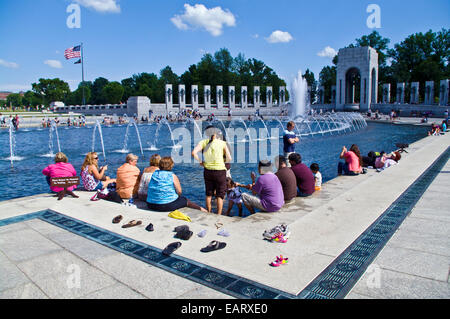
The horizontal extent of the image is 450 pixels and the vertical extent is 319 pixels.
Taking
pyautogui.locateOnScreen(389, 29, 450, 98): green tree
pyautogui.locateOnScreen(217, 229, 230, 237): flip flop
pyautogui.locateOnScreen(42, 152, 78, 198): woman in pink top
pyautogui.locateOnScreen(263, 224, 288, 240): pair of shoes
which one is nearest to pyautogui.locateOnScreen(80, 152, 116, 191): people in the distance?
pyautogui.locateOnScreen(42, 152, 78, 198): woman in pink top

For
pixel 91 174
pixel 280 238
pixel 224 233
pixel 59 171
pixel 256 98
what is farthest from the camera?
pixel 256 98

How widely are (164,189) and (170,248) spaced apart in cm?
213

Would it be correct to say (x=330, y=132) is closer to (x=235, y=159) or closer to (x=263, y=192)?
(x=235, y=159)

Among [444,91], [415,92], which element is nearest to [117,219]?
[444,91]

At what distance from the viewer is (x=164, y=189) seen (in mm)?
6480

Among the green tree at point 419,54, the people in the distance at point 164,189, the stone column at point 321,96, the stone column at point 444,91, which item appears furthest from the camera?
the green tree at point 419,54

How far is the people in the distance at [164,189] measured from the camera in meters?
6.41

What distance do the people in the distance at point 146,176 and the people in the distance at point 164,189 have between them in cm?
59

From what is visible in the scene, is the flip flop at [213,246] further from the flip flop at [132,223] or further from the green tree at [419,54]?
the green tree at [419,54]

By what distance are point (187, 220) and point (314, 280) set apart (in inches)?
110

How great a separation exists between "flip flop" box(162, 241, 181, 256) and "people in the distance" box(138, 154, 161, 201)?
2740 mm

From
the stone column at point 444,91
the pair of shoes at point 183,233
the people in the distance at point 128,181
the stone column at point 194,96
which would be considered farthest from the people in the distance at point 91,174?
the stone column at point 194,96

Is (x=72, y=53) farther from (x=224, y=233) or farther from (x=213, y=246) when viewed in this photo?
(x=213, y=246)

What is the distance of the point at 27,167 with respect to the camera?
1463cm
